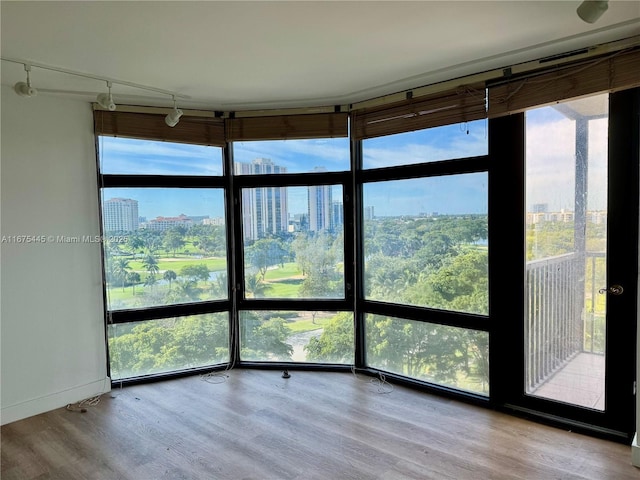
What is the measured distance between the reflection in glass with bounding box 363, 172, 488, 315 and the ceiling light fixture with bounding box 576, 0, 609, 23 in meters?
1.47

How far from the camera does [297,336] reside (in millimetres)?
4078

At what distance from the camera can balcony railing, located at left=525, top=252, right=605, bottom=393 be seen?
275 cm

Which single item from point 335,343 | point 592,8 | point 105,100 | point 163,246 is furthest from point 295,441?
point 592,8

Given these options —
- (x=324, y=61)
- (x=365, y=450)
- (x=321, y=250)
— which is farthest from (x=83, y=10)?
(x=365, y=450)

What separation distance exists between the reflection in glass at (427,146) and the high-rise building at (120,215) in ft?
6.94

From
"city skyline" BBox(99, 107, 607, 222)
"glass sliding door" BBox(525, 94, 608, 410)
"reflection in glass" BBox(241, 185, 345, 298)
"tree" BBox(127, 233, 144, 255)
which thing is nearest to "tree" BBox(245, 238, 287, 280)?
"reflection in glass" BBox(241, 185, 345, 298)

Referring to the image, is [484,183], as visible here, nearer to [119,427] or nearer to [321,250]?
[321,250]

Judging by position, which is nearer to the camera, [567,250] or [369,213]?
[567,250]

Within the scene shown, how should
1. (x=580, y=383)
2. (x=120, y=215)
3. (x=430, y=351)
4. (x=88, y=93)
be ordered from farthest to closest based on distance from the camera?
(x=120, y=215) → (x=430, y=351) → (x=88, y=93) → (x=580, y=383)

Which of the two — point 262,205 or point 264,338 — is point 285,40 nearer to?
point 262,205

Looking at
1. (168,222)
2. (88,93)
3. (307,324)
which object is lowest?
(307,324)

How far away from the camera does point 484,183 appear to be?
3141 mm

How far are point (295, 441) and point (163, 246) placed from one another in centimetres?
212

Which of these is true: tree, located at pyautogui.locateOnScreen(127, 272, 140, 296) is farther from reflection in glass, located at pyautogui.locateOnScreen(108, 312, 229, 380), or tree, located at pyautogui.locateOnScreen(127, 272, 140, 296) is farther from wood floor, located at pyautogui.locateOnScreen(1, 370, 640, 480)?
wood floor, located at pyautogui.locateOnScreen(1, 370, 640, 480)
